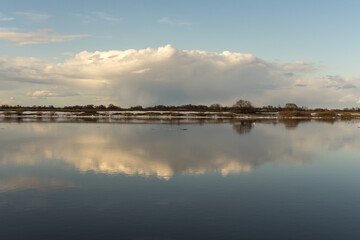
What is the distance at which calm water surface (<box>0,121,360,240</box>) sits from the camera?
388 inches

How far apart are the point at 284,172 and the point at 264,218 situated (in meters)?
8.74

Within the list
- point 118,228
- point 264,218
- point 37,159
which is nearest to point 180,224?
point 118,228

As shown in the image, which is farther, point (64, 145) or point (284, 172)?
point (64, 145)

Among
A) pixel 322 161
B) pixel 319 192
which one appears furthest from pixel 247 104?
pixel 319 192

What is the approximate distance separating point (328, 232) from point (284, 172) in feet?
30.0

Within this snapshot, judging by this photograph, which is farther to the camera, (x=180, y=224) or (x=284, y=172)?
(x=284, y=172)

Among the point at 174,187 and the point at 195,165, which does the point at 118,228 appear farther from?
the point at 195,165

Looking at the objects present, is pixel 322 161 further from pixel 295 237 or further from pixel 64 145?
pixel 64 145

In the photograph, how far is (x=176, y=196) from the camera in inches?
523

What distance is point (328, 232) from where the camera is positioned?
988cm

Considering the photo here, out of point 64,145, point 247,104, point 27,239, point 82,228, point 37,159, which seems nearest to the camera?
point 27,239

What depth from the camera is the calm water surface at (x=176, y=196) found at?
32.3 ft

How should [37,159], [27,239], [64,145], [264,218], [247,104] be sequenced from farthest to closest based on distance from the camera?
[247,104] → [64,145] → [37,159] → [264,218] → [27,239]

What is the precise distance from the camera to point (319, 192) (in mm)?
14414
